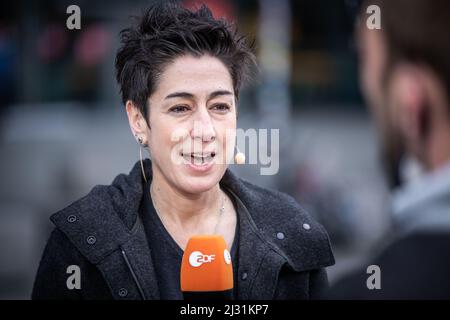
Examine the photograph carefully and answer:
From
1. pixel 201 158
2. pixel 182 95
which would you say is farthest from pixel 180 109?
pixel 201 158

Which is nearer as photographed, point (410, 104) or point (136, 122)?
point (410, 104)

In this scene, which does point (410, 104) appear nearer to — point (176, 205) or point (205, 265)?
point (205, 265)

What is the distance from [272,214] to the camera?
2.29 metres

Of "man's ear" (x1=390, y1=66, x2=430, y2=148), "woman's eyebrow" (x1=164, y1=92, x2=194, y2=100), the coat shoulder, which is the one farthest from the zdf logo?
"man's ear" (x1=390, y1=66, x2=430, y2=148)

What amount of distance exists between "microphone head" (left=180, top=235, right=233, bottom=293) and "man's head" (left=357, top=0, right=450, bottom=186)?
2.09 feet

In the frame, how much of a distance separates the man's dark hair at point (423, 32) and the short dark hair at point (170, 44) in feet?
2.55

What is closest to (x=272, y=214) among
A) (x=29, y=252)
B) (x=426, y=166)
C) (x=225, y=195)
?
(x=225, y=195)

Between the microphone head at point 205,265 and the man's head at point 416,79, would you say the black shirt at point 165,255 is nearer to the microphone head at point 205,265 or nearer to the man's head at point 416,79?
the microphone head at point 205,265

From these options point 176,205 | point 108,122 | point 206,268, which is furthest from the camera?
point 108,122

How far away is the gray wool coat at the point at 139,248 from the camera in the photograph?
215 centimetres

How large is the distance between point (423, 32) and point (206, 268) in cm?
84

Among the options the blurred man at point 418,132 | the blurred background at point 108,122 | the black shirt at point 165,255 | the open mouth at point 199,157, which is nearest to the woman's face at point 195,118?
the open mouth at point 199,157

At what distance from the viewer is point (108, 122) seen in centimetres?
1054

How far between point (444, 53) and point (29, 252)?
5.94 metres
